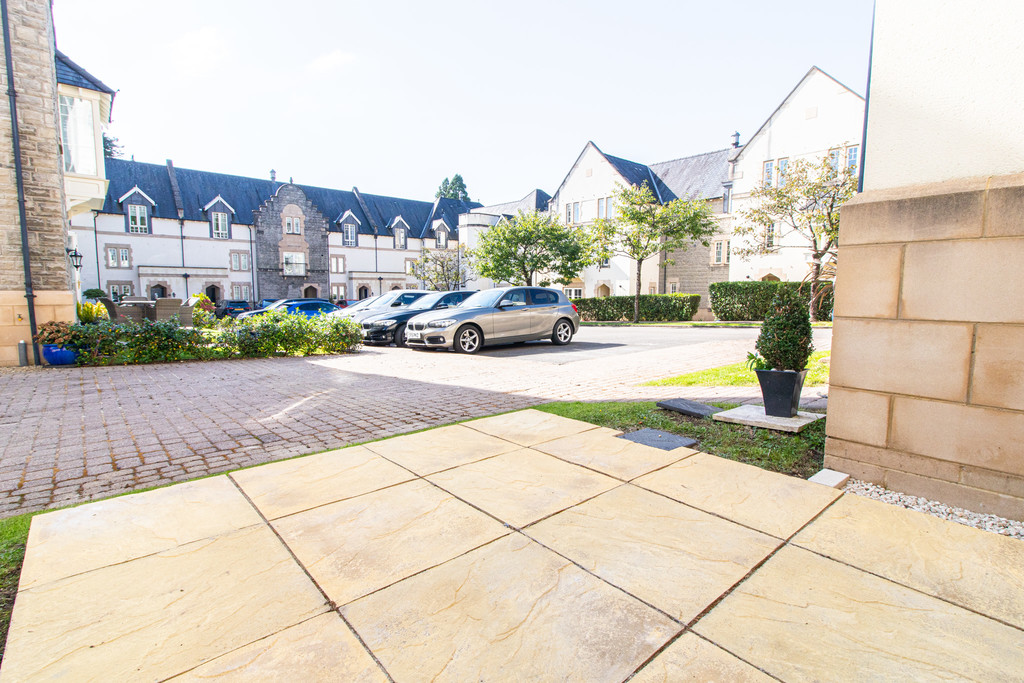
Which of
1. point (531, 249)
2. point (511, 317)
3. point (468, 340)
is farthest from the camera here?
point (531, 249)

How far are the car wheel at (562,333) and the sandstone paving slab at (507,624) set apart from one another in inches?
437

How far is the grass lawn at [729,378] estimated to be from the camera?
7035mm

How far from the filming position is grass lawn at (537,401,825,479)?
12.3ft

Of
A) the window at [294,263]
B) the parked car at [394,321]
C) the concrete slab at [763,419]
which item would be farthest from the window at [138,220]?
the concrete slab at [763,419]

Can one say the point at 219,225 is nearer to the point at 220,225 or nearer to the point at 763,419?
the point at 220,225

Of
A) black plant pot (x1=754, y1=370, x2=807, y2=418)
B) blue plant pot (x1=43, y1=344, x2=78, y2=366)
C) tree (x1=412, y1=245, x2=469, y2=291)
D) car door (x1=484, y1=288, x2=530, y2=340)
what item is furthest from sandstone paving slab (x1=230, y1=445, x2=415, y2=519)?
tree (x1=412, y1=245, x2=469, y2=291)

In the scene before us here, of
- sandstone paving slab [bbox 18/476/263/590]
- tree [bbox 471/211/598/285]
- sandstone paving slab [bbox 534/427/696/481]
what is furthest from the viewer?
tree [bbox 471/211/598/285]

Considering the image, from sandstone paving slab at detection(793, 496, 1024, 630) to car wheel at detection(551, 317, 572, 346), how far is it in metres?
10.5

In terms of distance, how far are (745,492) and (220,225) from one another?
45.8 meters

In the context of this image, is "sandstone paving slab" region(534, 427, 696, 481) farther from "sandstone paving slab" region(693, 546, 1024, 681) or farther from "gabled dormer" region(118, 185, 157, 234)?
"gabled dormer" region(118, 185, 157, 234)

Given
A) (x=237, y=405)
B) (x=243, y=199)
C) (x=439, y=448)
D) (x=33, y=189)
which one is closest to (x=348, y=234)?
(x=243, y=199)

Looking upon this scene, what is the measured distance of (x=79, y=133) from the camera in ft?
43.5

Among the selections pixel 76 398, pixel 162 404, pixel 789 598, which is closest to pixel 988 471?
pixel 789 598

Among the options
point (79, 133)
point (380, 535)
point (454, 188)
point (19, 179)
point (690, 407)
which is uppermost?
point (454, 188)
